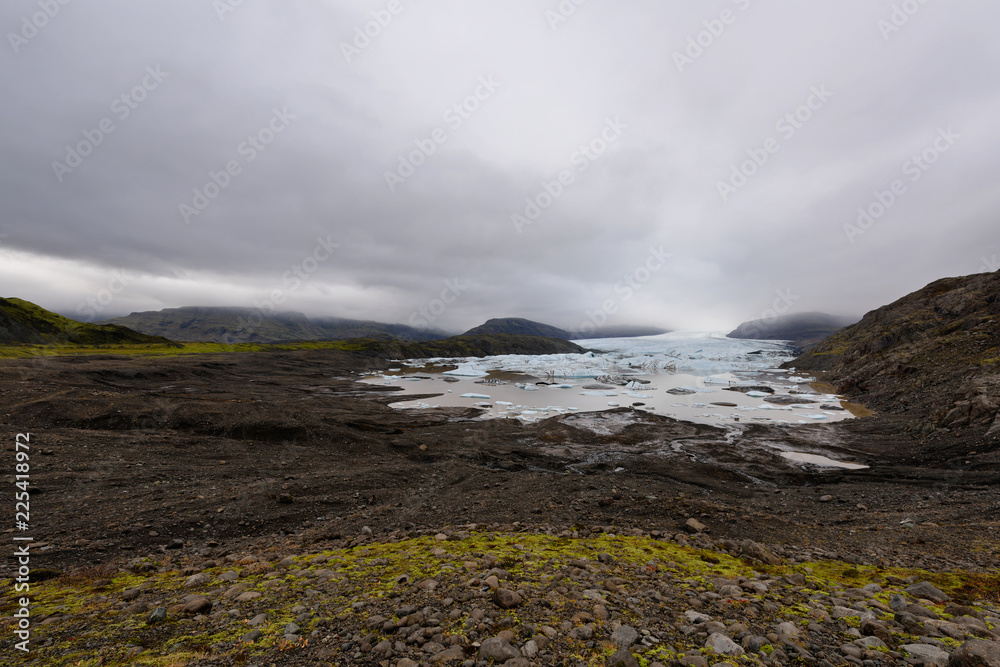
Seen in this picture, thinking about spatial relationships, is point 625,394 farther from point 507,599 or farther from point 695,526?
point 507,599

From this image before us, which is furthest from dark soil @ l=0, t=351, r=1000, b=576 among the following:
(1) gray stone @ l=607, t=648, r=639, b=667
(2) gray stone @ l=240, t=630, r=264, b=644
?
(1) gray stone @ l=607, t=648, r=639, b=667

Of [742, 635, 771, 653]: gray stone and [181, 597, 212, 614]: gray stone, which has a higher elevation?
[742, 635, 771, 653]: gray stone

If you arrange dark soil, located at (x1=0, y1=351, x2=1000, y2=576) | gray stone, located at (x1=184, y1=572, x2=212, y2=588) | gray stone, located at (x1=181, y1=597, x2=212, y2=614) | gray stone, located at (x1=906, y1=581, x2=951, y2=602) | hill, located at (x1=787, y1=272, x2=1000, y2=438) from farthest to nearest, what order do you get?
1. hill, located at (x1=787, y1=272, x2=1000, y2=438)
2. dark soil, located at (x1=0, y1=351, x2=1000, y2=576)
3. gray stone, located at (x1=184, y1=572, x2=212, y2=588)
4. gray stone, located at (x1=906, y1=581, x2=951, y2=602)
5. gray stone, located at (x1=181, y1=597, x2=212, y2=614)

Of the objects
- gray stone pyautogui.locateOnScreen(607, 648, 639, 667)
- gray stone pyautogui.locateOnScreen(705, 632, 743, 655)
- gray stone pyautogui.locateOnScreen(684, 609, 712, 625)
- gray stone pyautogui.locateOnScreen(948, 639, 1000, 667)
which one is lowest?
gray stone pyautogui.locateOnScreen(684, 609, 712, 625)

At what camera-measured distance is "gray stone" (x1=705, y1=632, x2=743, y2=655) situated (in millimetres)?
4008

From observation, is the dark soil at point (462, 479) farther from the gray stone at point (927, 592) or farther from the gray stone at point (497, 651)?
the gray stone at point (497, 651)

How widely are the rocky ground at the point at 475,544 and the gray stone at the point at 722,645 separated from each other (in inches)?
1.2

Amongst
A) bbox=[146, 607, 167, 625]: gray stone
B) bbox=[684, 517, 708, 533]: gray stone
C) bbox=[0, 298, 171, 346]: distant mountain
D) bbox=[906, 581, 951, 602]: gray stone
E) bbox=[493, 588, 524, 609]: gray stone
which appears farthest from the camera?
bbox=[0, 298, 171, 346]: distant mountain

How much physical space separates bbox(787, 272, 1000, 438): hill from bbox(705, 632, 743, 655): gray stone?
2813cm

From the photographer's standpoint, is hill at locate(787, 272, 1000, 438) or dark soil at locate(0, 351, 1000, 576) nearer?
dark soil at locate(0, 351, 1000, 576)

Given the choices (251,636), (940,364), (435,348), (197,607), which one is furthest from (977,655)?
(435,348)

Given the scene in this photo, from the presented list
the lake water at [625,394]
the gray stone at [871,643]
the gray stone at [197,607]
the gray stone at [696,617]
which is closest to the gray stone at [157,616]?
the gray stone at [197,607]

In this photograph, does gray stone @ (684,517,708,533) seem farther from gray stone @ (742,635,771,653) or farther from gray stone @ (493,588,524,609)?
gray stone @ (493,588,524,609)

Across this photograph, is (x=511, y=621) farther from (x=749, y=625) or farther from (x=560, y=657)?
(x=749, y=625)
